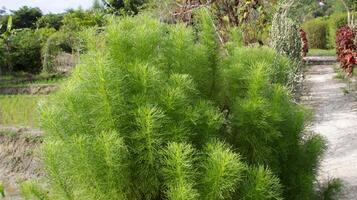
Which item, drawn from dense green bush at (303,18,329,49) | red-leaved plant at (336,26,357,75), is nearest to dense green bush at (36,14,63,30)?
dense green bush at (303,18,329,49)

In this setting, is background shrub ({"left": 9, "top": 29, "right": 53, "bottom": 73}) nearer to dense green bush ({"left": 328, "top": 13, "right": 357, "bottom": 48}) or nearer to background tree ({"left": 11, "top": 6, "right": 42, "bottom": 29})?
dense green bush ({"left": 328, "top": 13, "right": 357, "bottom": 48})

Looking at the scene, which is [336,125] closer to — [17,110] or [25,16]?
[17,110]

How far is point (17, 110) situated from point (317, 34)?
758 inches

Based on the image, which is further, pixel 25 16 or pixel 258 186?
pixel 25 16

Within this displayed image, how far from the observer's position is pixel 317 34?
1034 inches

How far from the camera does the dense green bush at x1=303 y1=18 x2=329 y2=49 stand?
2567 centimetres

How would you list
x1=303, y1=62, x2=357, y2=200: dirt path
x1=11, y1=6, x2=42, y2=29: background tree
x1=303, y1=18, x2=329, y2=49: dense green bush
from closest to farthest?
x1=303, y1=62, x2=357, y2=200: dirt path < x1=303, y1=18, x2=329, y2=49: dense green bush < x1=11, y1=6, x2=42, y2=29: background tree

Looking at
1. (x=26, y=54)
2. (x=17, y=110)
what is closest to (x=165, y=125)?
(x=17, y=110)

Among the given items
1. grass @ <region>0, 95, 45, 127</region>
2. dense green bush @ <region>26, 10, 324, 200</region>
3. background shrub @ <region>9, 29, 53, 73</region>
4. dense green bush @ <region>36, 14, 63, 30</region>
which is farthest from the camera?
dense green bush @ <region>36, 14, 63, 30</region>

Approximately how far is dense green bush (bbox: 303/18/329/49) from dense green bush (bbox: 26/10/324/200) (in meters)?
24.5

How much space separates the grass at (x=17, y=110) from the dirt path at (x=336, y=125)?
4288mm

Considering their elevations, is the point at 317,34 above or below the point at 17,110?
below

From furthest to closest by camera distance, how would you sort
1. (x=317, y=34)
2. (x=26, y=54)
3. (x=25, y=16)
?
(x=25, y=16) → (x=317, y=34) → (x=26, y=54)

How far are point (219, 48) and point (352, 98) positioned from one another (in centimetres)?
857
